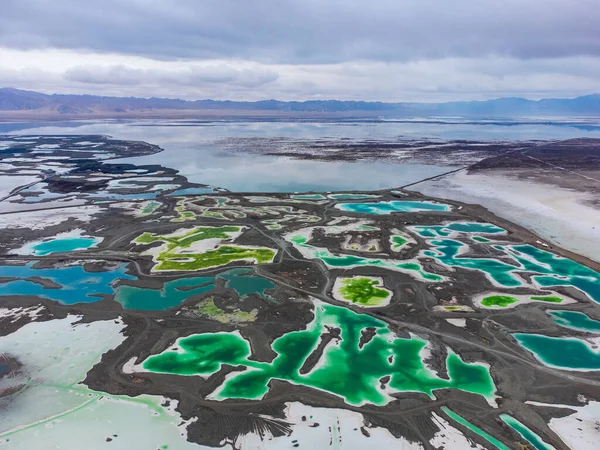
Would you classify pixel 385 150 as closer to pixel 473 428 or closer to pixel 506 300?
pixel 506 300

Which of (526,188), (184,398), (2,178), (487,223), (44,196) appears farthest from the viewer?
(2,178)

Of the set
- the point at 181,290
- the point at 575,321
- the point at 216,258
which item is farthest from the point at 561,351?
the point at 216,258

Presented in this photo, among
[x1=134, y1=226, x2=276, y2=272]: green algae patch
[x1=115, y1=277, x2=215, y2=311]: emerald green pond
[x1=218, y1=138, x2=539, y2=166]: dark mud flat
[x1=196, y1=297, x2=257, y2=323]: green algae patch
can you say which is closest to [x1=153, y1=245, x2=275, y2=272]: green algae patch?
[x1=134, y1=226, x2=276, y2=272]: green algae patch

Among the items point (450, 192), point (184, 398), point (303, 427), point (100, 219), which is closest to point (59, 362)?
point (184, 398)

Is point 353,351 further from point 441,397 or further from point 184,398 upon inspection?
point 184,398

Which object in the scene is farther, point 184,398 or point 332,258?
point 332,258

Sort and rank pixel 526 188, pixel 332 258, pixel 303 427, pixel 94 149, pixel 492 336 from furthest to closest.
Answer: pixel 94 149
pixel 526 188
pixel 332 258
pixel 492 336
pixel 303 427
